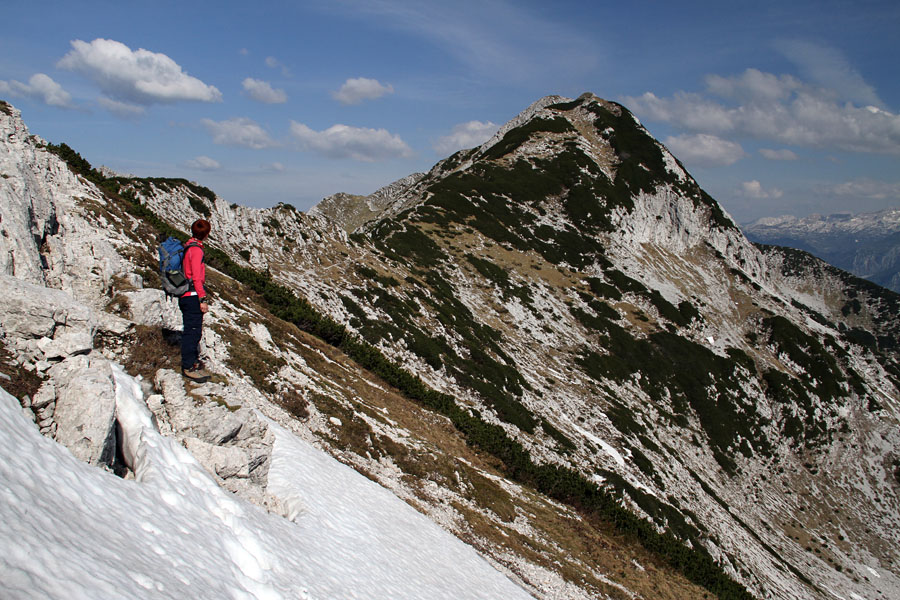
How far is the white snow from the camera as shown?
5590mm

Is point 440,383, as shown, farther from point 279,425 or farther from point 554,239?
point 554,239

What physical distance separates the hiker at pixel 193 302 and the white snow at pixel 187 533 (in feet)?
5.52

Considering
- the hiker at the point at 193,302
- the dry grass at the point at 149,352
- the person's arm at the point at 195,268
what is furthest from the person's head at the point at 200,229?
the dry grass at the point at 149,352

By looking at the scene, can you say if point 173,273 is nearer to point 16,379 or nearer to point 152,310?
point 152,310

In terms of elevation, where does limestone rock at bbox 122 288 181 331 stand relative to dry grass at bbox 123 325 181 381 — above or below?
above

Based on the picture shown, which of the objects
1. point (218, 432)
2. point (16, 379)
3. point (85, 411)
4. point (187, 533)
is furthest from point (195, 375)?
point (187, 533)

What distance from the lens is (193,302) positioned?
1158 cm

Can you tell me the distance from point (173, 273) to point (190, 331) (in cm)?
152

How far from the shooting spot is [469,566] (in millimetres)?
14930

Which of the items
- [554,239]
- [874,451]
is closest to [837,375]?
[874,451]

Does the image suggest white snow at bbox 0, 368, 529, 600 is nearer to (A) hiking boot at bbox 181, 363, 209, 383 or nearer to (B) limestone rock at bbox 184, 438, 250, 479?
(B) limestone rock at bbox 184, 438, 250, 479

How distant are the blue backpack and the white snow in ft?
7.27

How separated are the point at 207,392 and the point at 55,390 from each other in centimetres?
384

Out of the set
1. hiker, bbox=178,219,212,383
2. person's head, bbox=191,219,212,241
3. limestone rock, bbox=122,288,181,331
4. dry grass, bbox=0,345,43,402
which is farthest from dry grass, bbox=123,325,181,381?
person's head, bbox=191,219,212,241
